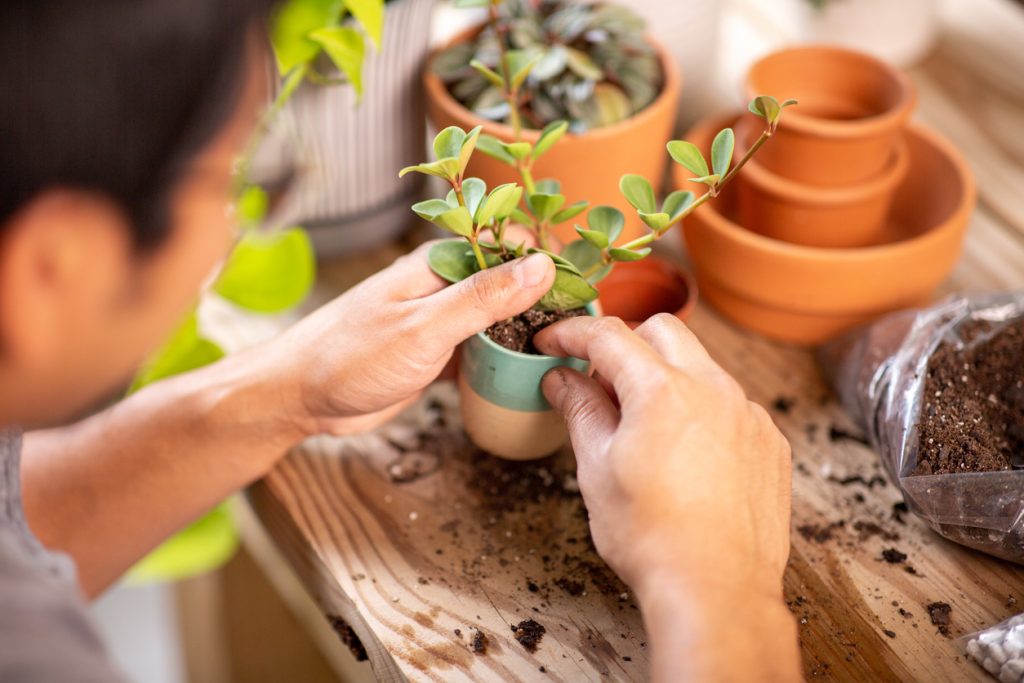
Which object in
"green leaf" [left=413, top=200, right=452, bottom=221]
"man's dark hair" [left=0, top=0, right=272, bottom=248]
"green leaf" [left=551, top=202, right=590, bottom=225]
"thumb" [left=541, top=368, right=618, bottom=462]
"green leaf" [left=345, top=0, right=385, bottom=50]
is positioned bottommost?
"thumb" [left=541, top=368, right=618, bottom=462]

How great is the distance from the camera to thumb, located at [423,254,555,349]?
0.71 metres

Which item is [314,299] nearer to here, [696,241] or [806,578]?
[696,241]

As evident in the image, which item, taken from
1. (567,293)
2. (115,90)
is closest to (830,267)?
(567,293)

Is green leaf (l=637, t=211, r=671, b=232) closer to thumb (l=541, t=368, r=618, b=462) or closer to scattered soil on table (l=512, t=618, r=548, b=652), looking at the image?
thumb (l=541, t=368, r=618, b=462)

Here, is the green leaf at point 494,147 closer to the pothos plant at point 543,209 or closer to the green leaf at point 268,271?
the pothos plant at point 543,209

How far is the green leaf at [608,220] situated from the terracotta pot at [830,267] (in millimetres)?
182

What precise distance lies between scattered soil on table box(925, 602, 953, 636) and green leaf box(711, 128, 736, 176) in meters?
0.37

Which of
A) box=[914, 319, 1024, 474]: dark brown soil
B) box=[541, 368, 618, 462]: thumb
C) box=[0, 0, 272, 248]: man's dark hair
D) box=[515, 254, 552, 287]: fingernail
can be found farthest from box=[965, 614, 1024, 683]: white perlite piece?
box=[0, 0, 272, 248]: man's dark hair

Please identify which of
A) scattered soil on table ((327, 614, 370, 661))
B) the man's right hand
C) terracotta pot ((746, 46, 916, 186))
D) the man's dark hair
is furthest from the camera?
terracotta pot ((746, 46, 916, 186))

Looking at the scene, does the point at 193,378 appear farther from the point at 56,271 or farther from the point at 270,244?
the point at 56,271

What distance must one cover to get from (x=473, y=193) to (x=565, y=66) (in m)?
0.27

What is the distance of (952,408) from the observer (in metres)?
0.78

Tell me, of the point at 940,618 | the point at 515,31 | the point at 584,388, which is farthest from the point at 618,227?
the point at 940,618

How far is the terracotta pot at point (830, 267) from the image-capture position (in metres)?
0.90
